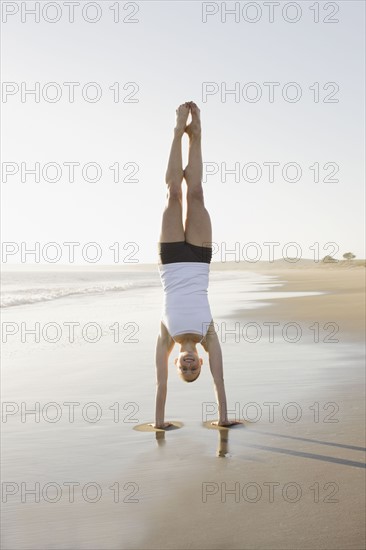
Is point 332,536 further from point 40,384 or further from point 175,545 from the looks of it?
point 40,384

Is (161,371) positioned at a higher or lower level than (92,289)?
lower

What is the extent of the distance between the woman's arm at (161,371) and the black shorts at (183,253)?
1343mm

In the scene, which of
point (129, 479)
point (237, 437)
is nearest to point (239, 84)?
point (237, 437)

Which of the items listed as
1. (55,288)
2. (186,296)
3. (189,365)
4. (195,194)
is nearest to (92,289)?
(55,288)

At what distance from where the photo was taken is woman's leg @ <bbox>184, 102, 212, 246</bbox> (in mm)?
5742

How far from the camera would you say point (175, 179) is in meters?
5.89

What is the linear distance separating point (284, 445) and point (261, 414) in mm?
1279

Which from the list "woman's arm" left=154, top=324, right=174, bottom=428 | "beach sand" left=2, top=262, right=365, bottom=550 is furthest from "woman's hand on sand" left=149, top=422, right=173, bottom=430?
"beach sand" left=2, top=262, right=365, bottom=550

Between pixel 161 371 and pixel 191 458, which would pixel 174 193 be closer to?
pixel 161 371

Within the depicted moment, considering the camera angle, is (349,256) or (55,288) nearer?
(55,288)

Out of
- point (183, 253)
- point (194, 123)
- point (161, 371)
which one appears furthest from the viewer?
point (161, 371)

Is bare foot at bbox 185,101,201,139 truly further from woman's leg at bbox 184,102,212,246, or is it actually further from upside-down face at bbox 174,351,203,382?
upside-down face at bbox 174,351,203,382

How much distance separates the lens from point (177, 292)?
18.6 ft

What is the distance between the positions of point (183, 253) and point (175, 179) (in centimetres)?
74
